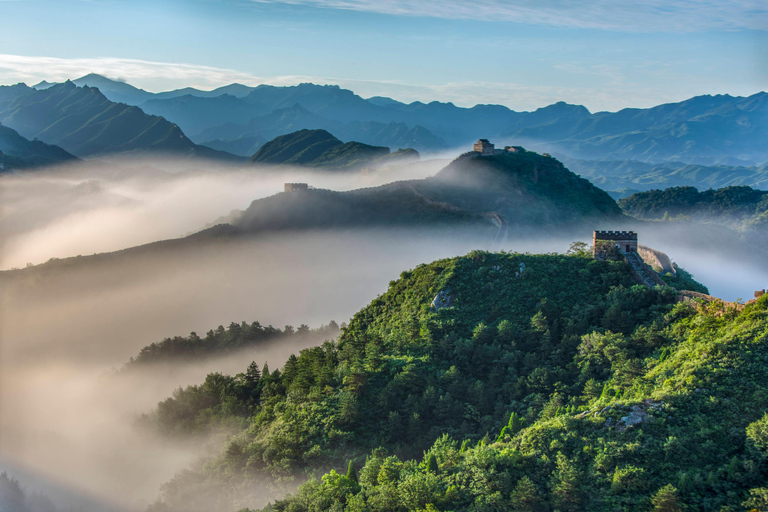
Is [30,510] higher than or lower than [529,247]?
lower

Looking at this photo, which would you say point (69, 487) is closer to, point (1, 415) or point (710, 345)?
point (1, 415)

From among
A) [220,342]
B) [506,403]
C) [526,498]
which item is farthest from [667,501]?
[220,342]

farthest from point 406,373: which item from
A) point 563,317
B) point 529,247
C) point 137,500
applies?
point 529,247

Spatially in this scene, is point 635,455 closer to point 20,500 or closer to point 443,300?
point 443,300

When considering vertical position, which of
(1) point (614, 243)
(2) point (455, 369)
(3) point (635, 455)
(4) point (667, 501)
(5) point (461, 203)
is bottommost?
(4) point (667, 501)

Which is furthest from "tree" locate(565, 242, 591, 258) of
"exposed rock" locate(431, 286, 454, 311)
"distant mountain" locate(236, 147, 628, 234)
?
"distant mountain" locate(236, 147, 628, 234)

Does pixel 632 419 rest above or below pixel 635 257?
below

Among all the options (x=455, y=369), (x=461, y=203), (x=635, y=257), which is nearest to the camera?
(x=455, y=369)
